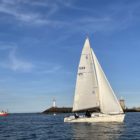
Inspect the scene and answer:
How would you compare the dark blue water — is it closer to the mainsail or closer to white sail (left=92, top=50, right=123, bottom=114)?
white sail (left=92, top=50, right=123, bottom=114)

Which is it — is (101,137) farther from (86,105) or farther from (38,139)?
(86,105)

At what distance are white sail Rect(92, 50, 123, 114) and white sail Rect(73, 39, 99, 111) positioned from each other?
116 centimetres

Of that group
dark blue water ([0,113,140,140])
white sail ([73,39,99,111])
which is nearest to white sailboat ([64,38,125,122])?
white sail ([73,39,99,111])

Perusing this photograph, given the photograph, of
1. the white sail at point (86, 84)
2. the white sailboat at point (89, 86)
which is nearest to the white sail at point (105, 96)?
the white sailboat at point (89, 86)

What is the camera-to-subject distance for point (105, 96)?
80.6 m

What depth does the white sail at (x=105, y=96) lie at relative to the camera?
79000 mm

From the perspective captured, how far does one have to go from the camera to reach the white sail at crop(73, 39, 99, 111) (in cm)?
8205

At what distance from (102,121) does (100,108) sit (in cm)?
360

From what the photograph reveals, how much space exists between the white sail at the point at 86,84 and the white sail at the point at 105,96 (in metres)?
1.16

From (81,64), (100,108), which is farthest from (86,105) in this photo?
(81,64)

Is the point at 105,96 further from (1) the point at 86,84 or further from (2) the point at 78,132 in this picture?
(2) the point at 78,132

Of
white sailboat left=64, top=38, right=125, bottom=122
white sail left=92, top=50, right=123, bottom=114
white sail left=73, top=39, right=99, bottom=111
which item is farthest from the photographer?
white sail left=73, top=39, right=99, bottom=111

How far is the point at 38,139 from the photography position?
50.1 meters

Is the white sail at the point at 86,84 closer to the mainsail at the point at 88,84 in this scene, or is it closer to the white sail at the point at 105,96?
the mainsail at the point at 88,84
